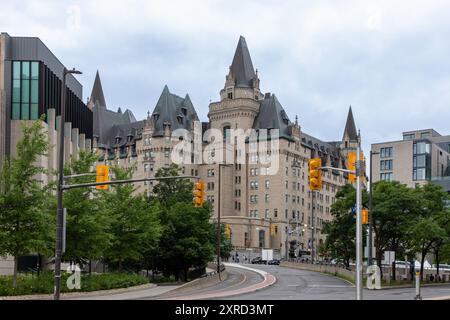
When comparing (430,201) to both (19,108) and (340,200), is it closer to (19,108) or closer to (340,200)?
(340,200)

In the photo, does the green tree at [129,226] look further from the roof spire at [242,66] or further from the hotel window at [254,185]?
the roof spire at [242,66]

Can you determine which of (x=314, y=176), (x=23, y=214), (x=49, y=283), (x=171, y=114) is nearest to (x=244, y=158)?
(x=171, y=114)

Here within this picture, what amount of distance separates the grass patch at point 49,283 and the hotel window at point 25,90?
2620 centimetres

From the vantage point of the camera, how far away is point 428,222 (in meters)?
58.3

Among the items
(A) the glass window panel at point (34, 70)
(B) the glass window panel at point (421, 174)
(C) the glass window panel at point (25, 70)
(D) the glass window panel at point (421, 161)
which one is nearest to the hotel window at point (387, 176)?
(B) the glass window panel at point (421, 174)

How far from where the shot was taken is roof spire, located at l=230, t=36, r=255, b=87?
6531 inches

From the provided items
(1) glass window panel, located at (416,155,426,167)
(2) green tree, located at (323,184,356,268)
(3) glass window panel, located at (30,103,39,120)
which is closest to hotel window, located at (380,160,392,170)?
(1) glass window panel, located at (416,155,426,167)

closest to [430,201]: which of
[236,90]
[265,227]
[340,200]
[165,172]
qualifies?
[340,200]

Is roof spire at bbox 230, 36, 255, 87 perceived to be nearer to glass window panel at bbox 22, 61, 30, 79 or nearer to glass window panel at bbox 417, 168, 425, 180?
glass window panel at bbox 417, 168, 425, 180

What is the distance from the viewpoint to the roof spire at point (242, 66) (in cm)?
16588

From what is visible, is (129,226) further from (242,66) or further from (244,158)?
(242,66)

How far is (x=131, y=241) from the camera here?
→ 171ft

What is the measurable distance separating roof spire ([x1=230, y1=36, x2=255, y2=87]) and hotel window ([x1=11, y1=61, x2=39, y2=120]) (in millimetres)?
99573

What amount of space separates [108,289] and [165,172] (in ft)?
205
